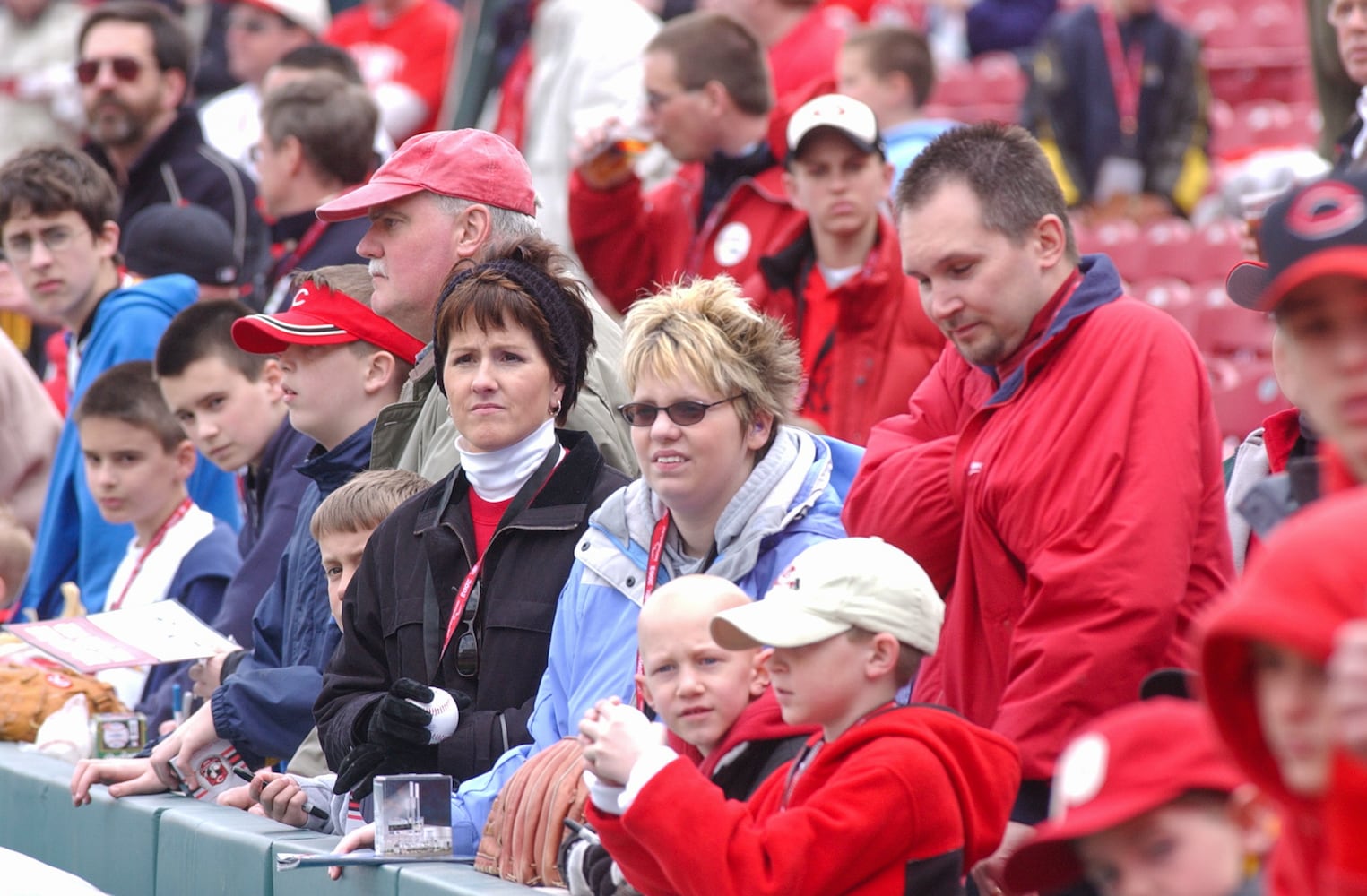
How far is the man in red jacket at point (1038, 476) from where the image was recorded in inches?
127

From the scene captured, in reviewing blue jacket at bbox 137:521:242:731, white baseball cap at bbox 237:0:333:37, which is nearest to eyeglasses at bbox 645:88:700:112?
blue jacket at bbox 137:521:242:731

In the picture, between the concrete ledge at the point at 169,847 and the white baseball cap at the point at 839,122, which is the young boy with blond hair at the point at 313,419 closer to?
the concrete ledge at the point at 169,847

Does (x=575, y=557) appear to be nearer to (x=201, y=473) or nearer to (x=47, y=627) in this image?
(x=47, y=627)

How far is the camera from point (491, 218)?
16.1 feet

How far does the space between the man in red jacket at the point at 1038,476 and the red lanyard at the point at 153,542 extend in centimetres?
302

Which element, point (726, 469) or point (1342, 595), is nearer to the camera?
point (1342, 595)

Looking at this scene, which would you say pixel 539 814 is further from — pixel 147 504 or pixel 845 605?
pixel 147 504

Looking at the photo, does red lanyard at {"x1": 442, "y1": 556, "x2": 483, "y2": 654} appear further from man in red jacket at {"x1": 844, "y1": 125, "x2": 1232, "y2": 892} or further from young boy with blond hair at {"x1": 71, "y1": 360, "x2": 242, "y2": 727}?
young boy with blond hair at {"x1": 71, "y1": 360, "x2": 242, "y2": 727}

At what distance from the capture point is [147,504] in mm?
6035

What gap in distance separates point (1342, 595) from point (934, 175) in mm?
1875

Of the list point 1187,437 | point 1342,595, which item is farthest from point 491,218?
point 1342,595

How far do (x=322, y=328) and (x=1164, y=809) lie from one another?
3.23 meters

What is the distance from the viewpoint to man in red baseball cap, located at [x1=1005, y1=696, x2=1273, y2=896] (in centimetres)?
204

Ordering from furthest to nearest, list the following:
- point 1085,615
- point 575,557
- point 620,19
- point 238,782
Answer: point 620,19, point 238,782, point 575,557, point 1085,615
